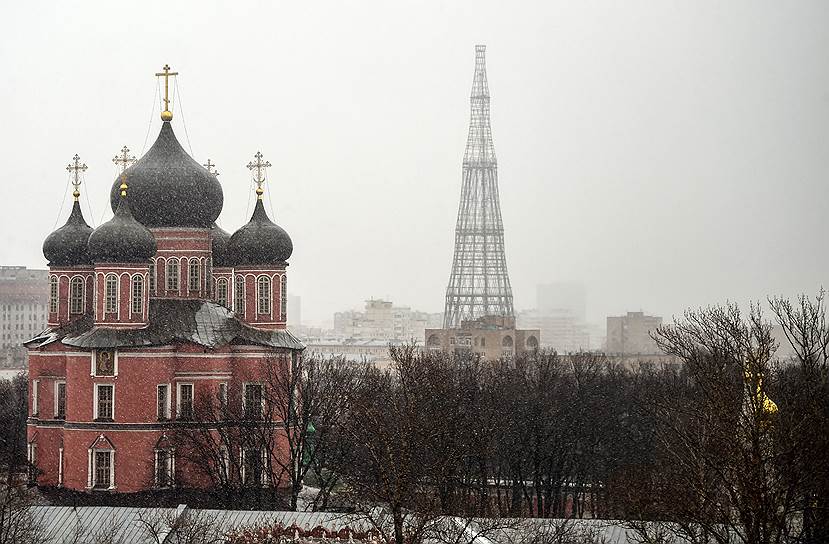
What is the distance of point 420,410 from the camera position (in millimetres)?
27328

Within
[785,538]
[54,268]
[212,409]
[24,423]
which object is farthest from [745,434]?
[24,423]

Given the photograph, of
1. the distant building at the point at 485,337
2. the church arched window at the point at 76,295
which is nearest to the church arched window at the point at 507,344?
the distant building at the point at 485,337

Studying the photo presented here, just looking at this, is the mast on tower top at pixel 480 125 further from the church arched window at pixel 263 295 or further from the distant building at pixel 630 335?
the church arched window at pixel 263 295

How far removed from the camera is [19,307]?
9600 centimetres

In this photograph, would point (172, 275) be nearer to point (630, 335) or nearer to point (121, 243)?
point (121, 243)

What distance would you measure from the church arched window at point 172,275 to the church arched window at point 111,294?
115 inches

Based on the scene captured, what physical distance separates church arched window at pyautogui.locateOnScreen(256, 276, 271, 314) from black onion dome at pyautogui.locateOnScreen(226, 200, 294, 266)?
0.46 m

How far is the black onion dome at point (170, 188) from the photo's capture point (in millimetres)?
35969

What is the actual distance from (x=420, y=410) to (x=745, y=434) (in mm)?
10777

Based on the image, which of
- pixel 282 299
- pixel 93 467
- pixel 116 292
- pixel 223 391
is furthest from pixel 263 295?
pixel 93 467

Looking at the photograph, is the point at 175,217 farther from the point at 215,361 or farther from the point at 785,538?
the point at 785,538

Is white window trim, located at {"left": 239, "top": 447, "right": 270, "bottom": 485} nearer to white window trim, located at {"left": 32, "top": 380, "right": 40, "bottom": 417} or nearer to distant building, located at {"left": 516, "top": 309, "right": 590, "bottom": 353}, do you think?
white window trim, located at {"left": 32, "top": 380, "right": 40, "bottom": 417}

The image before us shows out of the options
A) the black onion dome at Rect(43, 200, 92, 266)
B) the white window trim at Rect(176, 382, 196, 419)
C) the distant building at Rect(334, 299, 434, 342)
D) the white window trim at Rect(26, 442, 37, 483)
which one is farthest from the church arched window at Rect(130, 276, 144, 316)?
the distant building at Rect(334, 299, 434, 342)

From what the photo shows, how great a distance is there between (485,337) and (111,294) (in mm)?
56059
